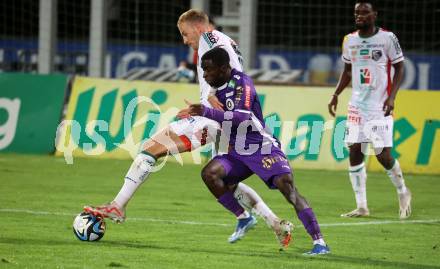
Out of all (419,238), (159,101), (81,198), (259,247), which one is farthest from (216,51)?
(159,101)

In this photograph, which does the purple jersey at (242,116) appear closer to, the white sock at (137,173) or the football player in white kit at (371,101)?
the white sock at (137,173)

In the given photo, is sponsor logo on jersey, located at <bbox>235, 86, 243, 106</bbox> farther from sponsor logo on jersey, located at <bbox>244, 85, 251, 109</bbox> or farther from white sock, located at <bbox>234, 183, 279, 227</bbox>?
white sock, located at <bbox>234, 183, 279, 227</bbox>

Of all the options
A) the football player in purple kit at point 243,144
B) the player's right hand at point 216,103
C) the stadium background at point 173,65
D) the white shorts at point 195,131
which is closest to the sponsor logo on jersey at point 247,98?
the football player in purple kit at point 243,144

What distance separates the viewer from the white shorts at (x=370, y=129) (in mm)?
11945

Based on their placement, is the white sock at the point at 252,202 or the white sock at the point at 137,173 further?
the white sock at the point at 137,173

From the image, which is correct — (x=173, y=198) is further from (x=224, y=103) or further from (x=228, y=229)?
(x=224, y=103)

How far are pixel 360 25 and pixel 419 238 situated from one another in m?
2.74

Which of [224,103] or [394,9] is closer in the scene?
[224,103]

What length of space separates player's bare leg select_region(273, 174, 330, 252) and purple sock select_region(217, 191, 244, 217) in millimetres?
578

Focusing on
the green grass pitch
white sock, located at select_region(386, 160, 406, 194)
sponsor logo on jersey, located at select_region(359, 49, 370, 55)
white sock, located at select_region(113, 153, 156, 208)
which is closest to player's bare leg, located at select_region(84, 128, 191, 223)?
white sock, located at select_region(113, 153, 156, 208)

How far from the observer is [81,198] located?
1279 centimetres

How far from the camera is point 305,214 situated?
335 inches

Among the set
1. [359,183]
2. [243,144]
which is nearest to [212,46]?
[243,144]

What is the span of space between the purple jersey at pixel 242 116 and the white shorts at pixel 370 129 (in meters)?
3.24
